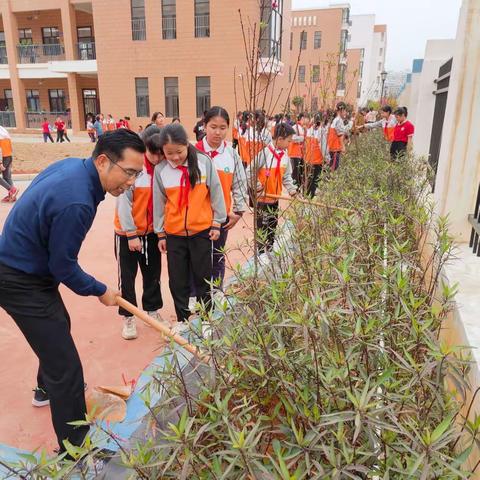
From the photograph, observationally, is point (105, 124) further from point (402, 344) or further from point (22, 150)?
point (402, 344)

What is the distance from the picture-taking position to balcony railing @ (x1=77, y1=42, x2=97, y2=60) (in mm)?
25125

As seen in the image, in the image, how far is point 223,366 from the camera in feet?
5.68

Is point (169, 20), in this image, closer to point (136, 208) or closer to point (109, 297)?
point (136, 208)

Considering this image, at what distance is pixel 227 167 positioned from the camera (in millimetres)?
3648

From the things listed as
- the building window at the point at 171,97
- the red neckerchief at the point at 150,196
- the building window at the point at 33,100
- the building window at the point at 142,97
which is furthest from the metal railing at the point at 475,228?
the building window at the point at 33,100

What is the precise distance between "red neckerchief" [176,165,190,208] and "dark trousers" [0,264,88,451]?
1225 millimetres

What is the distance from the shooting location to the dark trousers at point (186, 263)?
328 centimetres

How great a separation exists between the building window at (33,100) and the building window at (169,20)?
420 inches

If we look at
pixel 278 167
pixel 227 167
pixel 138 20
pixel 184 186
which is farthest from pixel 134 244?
pixel 138 20

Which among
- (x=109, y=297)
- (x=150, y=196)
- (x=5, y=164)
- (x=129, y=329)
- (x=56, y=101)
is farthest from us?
(x=56, y=101)

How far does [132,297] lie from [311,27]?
48681mm

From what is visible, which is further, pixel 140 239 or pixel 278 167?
pixel 278 167

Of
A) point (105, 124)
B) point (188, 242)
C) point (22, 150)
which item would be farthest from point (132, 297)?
point (105, 124)

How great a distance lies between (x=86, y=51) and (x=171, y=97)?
6878mm
